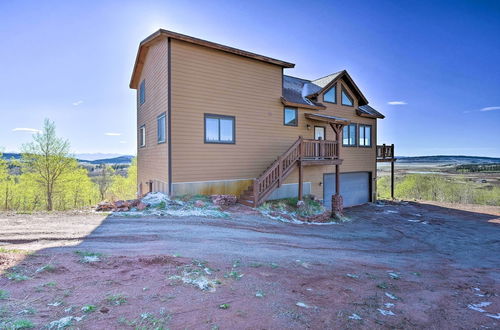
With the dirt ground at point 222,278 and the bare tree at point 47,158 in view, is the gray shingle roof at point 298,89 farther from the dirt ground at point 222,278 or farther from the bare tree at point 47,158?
the bare tree at point 47,158

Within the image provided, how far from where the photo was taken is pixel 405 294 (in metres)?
4.43

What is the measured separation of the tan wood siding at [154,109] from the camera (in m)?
10.9

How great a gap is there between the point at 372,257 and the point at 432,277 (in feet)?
4.49

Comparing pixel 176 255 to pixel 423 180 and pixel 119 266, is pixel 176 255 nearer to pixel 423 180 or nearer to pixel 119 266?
pixel 119 266

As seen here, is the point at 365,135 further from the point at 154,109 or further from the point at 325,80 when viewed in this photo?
the point at 154,109

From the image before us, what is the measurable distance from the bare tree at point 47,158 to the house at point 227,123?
40.0ft

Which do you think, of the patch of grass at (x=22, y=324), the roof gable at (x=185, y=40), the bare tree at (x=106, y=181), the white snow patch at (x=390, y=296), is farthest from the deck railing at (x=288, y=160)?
the bare tree at (x=106, y=181)

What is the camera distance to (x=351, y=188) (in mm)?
18062

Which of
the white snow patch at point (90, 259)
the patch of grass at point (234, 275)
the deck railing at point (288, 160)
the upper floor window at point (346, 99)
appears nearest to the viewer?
the patch of grass at point (234, 275)

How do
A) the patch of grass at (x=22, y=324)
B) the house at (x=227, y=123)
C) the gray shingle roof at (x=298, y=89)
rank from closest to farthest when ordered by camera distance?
the patch of grass at (x=22, y=324)
the house at (x=227, y=123)
the gray shingle roof at (x=298, y=89)

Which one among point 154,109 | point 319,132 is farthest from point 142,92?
point 319,132

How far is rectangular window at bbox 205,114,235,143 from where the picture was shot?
11.4 metres

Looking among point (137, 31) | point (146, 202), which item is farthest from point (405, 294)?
point (137, 31)

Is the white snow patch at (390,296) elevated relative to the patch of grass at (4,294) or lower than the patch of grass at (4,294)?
lower
